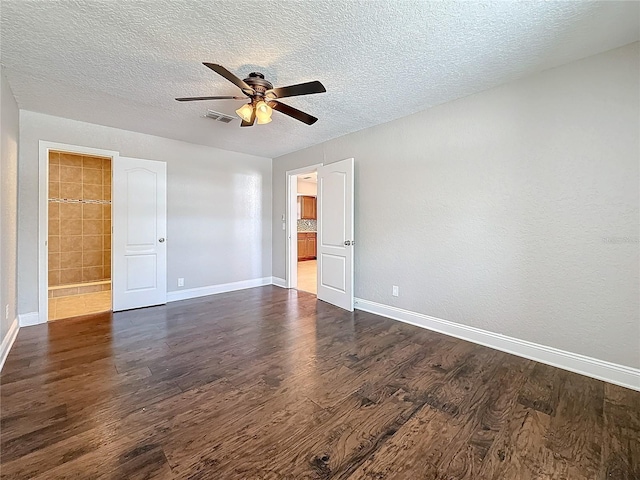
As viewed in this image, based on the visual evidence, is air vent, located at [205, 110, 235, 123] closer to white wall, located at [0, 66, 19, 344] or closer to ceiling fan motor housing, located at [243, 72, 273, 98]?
ceiling fan motor housing, located at [243, 72, 273, 98]

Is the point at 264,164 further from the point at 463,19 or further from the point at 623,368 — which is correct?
the point at 623,368

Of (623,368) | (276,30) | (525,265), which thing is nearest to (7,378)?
(276,30)

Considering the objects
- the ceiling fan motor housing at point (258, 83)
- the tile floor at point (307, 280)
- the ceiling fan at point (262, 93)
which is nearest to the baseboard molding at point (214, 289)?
the tile floor at point (307, 280)

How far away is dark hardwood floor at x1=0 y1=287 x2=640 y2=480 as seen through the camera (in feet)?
4.63

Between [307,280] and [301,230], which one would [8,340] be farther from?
[301,230]

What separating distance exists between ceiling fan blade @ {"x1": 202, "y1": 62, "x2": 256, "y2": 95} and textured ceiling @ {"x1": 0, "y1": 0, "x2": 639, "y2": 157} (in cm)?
25

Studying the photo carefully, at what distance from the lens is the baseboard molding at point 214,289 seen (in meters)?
4.54

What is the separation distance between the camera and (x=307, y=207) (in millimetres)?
10141

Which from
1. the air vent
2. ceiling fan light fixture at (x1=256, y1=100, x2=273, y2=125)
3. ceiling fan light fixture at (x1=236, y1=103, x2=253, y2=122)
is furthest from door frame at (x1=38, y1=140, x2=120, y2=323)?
ceiling fan light fixture at (x1=256, y1=100, x2=273, y2=125)

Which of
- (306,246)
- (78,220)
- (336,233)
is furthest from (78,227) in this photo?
(306,246)

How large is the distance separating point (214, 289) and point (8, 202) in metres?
2.80

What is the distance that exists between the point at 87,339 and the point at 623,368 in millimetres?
4760

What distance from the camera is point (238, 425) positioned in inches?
66.6

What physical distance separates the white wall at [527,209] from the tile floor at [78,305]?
4094 millimetres
